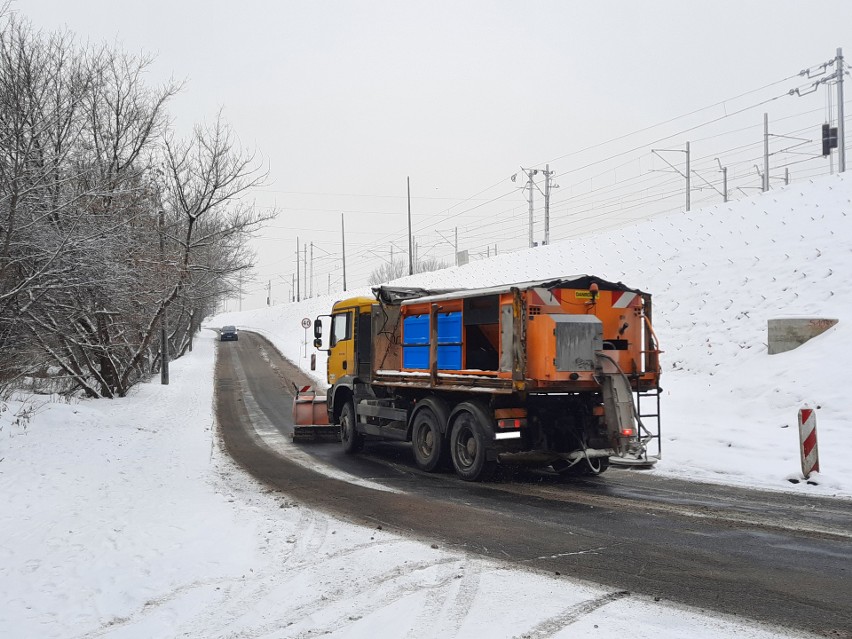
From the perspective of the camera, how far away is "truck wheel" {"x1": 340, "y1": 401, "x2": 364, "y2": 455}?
13000mm

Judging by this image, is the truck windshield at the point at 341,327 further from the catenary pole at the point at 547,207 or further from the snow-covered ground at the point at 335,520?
the catenary pole at the point at 547,207

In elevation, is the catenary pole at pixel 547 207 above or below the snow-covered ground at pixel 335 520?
above

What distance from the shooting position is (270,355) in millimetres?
46938

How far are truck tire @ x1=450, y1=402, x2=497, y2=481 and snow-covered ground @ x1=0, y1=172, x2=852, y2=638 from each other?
105 inches

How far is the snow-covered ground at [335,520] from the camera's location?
457cm

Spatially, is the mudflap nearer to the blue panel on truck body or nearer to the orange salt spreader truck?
the orange salt spreader truck

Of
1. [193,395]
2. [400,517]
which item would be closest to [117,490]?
[400,517]

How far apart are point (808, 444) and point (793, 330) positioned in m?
6.73

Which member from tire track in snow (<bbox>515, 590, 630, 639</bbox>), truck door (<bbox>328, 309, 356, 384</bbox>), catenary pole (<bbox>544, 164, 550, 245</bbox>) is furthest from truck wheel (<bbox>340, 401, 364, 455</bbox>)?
catenary pole (<bbox>544, 164, 550, 245</bbox>)

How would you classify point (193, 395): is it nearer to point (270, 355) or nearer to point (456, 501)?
point (456, 501)

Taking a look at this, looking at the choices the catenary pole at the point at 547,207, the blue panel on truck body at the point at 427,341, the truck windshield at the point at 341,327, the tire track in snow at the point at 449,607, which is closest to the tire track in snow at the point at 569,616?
the tire track in snow at the point at 449,607

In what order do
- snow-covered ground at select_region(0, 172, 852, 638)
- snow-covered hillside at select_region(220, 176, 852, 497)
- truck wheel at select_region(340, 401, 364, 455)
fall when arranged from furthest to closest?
truck wheel at select_region(340, 401, 364, 455), snow-covered hillside at select_region(220, 176, 852, 497), snow-covered ground at select_region(0, 172, 852, 638)

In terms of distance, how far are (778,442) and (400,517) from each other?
7401 millimetres

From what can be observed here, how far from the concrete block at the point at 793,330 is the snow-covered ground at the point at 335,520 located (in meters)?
0.27
